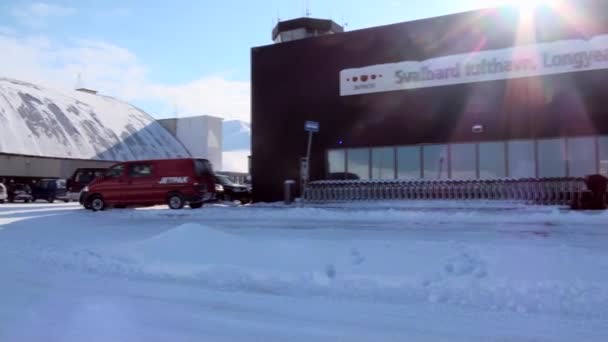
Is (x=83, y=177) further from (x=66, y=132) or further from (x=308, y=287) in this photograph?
(x=308, y=287)

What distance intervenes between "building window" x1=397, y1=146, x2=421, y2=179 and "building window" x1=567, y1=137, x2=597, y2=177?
545cm

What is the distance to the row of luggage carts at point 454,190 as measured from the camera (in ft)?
52.6

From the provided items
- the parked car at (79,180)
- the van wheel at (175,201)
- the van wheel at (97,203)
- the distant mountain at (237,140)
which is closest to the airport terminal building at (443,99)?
the van wheel at (175,201)

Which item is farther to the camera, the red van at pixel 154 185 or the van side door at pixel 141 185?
the van side door at pixel 141 185

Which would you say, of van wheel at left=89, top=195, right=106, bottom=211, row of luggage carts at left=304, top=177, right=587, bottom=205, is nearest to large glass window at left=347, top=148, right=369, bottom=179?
row of luggage carts at left=304, top=177, right=587, bottom=205

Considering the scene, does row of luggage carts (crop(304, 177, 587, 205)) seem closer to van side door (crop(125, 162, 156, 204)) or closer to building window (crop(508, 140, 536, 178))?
building window (crop(508, 140, 536, 178))

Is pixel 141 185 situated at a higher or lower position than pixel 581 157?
lower

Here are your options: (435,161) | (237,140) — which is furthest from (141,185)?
(237,140)

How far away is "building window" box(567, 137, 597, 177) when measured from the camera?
17656 mm

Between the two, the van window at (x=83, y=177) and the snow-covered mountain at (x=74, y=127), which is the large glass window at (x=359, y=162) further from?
the snow-covered mountain at (x=74, y=127)

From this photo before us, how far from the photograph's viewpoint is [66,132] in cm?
3919

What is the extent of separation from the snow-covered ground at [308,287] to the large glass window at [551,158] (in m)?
9.77

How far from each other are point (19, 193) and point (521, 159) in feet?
88.4

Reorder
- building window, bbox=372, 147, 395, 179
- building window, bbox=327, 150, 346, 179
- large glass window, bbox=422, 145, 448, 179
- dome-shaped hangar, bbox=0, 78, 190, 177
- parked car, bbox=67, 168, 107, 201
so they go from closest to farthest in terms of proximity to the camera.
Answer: large glass window, bbox=422, 145, 448, 179
building window, bbox=372, 147, 395, 179
building window, bbox=327, 150, 346, 179
parked car, bbox=67, 168, 107, 201
dome-shaped hangar, bbox=0, 78, 190, 177
